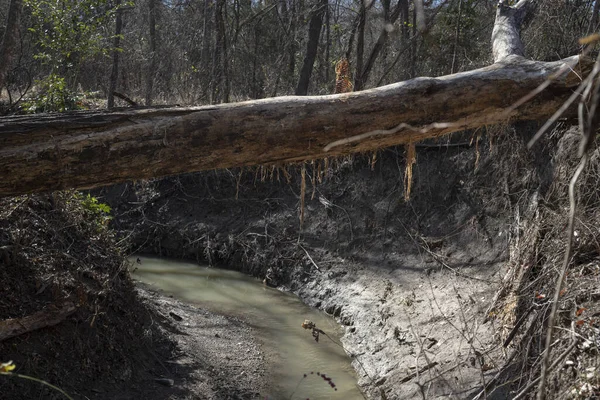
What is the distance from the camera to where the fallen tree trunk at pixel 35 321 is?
4.47 meters

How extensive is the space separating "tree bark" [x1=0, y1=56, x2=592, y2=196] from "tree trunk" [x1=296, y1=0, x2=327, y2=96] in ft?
26.1

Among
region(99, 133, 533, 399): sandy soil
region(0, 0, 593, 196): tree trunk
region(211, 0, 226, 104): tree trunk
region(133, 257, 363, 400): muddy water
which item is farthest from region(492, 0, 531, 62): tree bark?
region(211, 0, 226, 104): tree trunk

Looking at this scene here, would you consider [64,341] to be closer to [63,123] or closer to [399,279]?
[63,123]

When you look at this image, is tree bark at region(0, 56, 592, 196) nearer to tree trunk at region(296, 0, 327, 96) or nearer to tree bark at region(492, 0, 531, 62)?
tree bark at region(492, 0, 531, 62)

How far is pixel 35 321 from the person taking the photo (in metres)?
4.70

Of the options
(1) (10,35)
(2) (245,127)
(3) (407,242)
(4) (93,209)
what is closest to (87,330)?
(4) (93,209)

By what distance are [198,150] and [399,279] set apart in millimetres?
4847

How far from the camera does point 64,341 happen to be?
16.2ft

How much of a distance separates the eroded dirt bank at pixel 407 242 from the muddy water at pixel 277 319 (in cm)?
24

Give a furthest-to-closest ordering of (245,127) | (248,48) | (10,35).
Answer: (248,48)
(10,35)
(245,127)

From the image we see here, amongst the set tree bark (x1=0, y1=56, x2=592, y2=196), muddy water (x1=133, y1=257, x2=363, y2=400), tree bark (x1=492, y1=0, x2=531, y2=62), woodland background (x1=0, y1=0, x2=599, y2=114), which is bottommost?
muddy water (x1=133, y1=257, x2=363, y2=400)

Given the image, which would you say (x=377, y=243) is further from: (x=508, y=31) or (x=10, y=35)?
(x=10, y=35)

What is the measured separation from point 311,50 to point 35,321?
9.52 m

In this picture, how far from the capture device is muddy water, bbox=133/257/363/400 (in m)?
6.36
